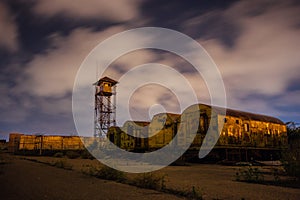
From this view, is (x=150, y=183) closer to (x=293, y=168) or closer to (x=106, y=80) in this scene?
(x=293, y=168)

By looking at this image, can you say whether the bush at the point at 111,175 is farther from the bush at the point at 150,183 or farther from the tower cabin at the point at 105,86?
the tower cabin at the point at 105,86

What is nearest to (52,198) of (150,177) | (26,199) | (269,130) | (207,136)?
(26,199)

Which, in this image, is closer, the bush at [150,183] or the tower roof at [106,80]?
the bush at [150,183]

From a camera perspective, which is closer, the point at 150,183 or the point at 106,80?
the point at 150,183

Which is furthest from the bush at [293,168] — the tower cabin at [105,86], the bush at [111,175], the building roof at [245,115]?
the tower cabin at [105,86]

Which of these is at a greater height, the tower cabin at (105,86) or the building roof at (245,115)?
the tower cabin at (105,86)

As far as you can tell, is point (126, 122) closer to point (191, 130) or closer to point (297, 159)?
point (191, 130)

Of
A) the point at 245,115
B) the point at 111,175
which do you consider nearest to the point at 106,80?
the point at 245,115

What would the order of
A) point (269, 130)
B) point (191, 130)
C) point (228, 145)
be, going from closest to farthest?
point (228, 145), point (191, 130), point (269, 130)

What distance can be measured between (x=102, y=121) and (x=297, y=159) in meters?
30.6

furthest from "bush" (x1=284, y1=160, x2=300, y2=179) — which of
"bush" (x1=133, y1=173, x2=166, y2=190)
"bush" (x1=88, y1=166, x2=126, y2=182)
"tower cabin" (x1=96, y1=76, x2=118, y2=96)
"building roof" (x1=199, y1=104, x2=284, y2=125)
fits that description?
"tower cabin" (x1=96, y1=76, x2=118, y2=96)

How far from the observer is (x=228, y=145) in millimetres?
19016

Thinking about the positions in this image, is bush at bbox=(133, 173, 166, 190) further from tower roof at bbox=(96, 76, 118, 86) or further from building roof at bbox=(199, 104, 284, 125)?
tower roof at bbox=(96, 76, 118, 86)

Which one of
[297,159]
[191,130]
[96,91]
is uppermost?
[96,91]
